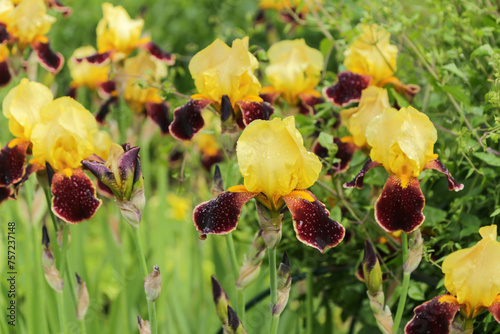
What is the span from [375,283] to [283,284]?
0.76 ft

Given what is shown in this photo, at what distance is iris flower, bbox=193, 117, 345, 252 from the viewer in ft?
4.24

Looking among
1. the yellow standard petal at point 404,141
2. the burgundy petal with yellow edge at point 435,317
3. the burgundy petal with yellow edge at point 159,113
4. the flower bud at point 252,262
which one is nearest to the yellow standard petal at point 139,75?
the burgundy petal with yellow edge at point 159,113

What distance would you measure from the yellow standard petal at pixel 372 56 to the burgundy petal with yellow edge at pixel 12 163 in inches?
40.1

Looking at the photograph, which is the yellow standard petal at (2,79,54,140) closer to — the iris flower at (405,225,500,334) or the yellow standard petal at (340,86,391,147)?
the yellow standard petal at (340,86,391,147)

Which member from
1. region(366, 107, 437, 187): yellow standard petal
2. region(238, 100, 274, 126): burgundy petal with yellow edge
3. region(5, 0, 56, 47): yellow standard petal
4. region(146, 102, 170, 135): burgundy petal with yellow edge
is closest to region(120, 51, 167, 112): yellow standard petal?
region(146, 102, 170, 135): burgundy petal with yellow edge

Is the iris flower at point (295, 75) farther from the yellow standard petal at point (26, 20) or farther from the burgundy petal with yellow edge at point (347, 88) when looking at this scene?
the yellow standard petal at point (26, 20)

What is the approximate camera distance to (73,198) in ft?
4.94

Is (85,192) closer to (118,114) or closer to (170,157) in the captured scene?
(118,114)

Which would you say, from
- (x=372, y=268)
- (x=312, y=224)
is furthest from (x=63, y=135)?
(x=372, y=268)

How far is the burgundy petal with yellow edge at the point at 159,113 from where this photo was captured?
8.27 feet

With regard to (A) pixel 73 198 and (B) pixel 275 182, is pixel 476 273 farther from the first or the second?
(A) pixel 73 198

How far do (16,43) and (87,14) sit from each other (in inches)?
127

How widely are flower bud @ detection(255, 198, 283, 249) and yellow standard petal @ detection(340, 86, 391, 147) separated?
530mm

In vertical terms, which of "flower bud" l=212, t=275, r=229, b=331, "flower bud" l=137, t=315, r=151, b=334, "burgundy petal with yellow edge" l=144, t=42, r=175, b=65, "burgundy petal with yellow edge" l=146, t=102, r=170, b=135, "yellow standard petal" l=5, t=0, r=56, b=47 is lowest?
"burgundy petal with yellow edge" l=146, t=102, r=170, b=135
